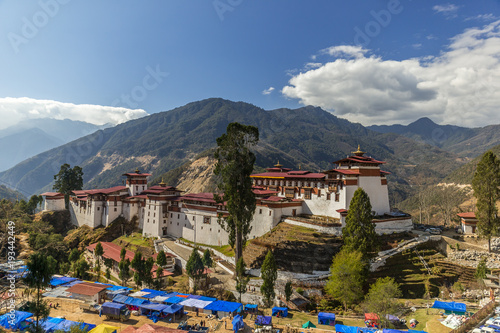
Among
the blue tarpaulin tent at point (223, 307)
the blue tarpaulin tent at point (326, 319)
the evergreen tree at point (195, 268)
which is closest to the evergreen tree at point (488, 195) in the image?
the blue tarpaulin tent at point (326, 319)

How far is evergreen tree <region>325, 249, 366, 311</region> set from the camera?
3244 centimetres

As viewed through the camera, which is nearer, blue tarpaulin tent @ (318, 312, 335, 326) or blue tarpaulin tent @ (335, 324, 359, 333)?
blue tarpaulin tent @ (335, 324, 359, 333)

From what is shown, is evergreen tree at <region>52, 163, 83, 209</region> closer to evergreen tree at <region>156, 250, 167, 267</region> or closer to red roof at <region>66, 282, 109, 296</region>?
evergreen tree at <region>156, 250, 167, 267</region>

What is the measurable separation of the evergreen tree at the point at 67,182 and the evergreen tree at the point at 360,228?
7203 cm

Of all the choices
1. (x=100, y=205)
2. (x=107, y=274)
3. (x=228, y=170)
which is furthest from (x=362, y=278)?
(x=100, y=205)

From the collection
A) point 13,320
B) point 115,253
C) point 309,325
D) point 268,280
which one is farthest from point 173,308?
point 115,253

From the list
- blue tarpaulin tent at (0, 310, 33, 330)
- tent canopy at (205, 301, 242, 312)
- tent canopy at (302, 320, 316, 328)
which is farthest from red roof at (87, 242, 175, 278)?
tent canopy at (302, 320, 316, 328)

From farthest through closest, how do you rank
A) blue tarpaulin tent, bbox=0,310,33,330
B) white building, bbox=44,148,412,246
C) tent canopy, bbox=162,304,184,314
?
white building, bbox=44,148,412,246 < tent canopy, bbox=162,304,184,314 < blue tarpaulin tent, bbox=0,310,33,330

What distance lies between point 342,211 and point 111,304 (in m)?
32.5

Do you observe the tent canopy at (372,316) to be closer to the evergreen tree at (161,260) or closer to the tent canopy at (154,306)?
the tent canopy at (154,306)

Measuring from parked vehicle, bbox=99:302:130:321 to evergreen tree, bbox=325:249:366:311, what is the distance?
21.8m

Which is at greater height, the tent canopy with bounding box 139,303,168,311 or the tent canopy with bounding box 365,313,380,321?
the tent canopy with bounding box 139,303,168,311

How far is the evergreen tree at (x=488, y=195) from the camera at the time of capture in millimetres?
41656

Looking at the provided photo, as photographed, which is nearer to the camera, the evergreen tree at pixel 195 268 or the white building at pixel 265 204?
the evergreen tree at pixel 195 268
